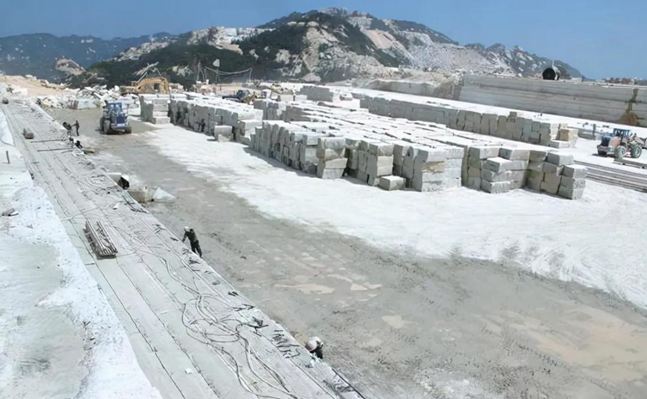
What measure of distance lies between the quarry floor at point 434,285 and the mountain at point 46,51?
3081 inches

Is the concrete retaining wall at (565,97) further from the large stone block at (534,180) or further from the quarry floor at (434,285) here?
the large stone block at (534,180)

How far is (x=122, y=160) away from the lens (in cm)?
1691

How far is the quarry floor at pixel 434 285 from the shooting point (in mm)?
6102

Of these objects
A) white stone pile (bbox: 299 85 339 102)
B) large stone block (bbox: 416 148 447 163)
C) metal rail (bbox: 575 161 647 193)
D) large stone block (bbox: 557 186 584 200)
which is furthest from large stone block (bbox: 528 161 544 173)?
white stone pile (bbox: 299 85 339 102)

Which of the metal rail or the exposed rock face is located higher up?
the exposed rock face

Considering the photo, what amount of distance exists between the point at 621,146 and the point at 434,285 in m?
13.4

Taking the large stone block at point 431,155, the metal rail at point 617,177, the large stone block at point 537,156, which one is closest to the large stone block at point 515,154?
the large stone block at point 537,156

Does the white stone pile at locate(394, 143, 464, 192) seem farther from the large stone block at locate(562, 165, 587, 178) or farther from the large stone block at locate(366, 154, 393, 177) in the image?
the large stone block at locate(562, 165, 587, 178)

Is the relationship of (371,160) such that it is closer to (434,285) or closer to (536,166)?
(536,166)

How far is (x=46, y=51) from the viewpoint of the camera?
133375mm

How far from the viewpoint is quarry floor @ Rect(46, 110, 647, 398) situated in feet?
20.0

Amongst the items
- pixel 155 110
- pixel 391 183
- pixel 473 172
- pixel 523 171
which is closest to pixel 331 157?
pixel 391 183

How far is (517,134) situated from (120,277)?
19.1m

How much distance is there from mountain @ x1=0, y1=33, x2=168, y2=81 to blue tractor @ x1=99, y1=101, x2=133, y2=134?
212 ft
